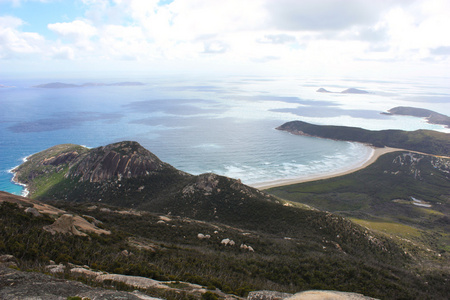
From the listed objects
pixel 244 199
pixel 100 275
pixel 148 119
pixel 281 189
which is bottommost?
pixel 281 189

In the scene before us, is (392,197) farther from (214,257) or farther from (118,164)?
(118,164)

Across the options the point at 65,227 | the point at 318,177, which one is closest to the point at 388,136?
the point at 318,177

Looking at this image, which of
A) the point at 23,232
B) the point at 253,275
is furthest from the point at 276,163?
the point at 23,232

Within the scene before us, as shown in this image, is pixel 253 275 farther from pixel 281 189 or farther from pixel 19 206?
pixel 281 189

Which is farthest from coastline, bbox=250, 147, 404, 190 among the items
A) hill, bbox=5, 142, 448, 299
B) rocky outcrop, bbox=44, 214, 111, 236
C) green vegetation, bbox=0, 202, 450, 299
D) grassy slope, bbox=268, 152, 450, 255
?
rocky outcrop, bbox=44, 214, 111, 236

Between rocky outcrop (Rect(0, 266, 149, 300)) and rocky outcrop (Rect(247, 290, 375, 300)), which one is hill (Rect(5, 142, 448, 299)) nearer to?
rocky outcrop (Rect(247, 290, 375, 300))

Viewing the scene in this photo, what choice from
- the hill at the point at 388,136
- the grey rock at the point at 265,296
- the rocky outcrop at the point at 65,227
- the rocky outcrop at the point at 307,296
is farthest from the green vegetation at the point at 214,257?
the hill at the point at 388,136

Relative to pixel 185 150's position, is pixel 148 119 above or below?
above
